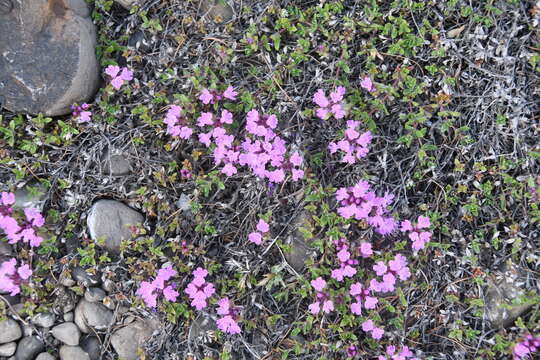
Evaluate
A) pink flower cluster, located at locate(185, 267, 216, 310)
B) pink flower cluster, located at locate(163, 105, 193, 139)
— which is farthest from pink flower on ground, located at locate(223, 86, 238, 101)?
pink flower cluster, located at locate(185, 267, 216, 310)

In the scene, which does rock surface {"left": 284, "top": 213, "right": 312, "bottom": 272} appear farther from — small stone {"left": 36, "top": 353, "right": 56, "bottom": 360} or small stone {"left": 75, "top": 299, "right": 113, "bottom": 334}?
small stone {"left": 36, "top": 353, "right": 56, "bottom": 360}

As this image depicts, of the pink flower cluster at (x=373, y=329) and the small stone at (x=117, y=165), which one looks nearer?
the pink flower cluster at (x=373, y=329)

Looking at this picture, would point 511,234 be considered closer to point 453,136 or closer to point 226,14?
point 453,136

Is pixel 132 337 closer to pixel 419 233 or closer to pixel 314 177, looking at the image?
pixel 314 177

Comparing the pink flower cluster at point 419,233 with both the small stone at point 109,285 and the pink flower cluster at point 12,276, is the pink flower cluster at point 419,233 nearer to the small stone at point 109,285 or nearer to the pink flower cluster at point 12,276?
the small stone at point 109,285

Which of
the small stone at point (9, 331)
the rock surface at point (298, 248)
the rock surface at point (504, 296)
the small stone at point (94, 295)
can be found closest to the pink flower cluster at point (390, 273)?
the rock surface at point (298, 248)
